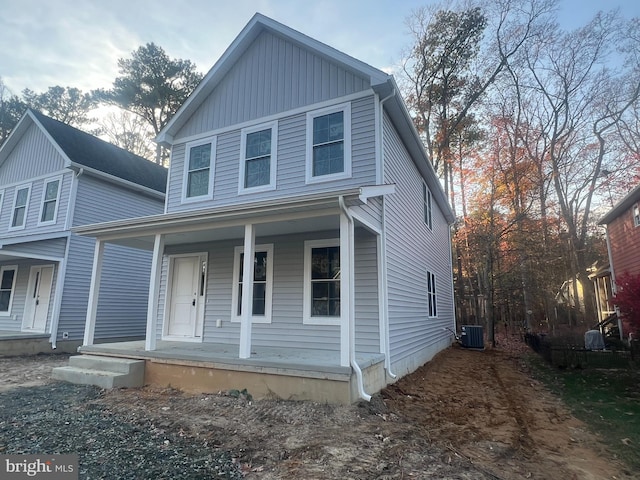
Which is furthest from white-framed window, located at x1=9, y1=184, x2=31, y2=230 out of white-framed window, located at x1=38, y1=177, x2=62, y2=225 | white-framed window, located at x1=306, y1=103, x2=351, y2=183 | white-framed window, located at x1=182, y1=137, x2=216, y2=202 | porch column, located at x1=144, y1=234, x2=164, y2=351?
white-framed window, located at x1=306, y1=103, x2=351, y2=183

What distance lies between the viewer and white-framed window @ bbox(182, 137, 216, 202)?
8559 mm

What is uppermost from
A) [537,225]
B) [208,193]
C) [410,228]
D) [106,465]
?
[537,225]

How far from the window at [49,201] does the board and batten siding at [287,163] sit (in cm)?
550

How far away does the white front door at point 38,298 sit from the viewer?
11.1m

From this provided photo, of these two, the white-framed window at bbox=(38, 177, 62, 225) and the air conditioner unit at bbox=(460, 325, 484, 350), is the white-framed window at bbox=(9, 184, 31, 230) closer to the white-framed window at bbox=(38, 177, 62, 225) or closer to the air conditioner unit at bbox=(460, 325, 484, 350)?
the white-framed window at bbox=(38, 177, 62, 225)

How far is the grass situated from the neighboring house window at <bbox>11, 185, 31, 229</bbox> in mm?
16146

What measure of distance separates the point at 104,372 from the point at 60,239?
255 inches

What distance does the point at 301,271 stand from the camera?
7020 millimetres

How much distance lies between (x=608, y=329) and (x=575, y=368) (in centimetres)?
678

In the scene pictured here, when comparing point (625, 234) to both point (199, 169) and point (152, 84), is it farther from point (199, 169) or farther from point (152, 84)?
point (152, 84)

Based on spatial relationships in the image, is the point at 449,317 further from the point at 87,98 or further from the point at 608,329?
the point at 87,98

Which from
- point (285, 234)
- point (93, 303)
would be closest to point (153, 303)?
point (93, 303)

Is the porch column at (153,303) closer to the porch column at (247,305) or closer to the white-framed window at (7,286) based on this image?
the porch column at (247,305)

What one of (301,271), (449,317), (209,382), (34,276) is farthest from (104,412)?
(449,317)
